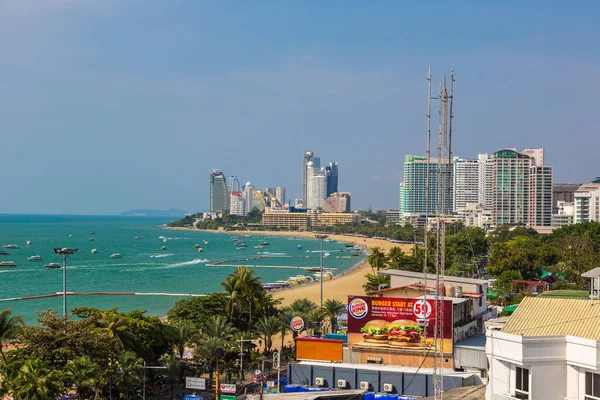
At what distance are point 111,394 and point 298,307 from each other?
1718cm

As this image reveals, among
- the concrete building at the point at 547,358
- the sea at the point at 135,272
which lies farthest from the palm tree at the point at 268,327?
the concrete building at the point at 547,358

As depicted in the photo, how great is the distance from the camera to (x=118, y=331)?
28.3 m

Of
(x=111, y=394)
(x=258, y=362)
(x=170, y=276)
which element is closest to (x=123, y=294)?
(x=170, y=276)

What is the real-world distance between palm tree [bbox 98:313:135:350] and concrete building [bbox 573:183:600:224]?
147 m

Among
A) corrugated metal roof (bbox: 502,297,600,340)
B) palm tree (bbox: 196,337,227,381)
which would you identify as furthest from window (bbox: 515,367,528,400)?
palm tree (bbox: 196,337,227,381)

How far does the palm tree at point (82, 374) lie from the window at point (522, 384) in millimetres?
15819

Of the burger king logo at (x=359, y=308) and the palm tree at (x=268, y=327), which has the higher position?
the burger king logo at (x=359, y=308)

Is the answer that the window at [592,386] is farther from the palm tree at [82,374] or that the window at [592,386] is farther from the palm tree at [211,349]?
the palm tree at [211,349]

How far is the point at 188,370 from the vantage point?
30.6m

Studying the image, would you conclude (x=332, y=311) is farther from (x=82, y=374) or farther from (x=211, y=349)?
(x=82, y=374)

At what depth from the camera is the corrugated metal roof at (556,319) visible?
41.7 ft

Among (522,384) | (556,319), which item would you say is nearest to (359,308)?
(556,319)

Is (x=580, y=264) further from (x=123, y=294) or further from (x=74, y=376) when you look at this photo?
(x=74, y=376)

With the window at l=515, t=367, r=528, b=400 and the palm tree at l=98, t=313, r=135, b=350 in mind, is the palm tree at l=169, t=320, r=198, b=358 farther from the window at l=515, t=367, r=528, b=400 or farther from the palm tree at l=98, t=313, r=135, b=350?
the window at l=515, t=367, r=528, b=400
